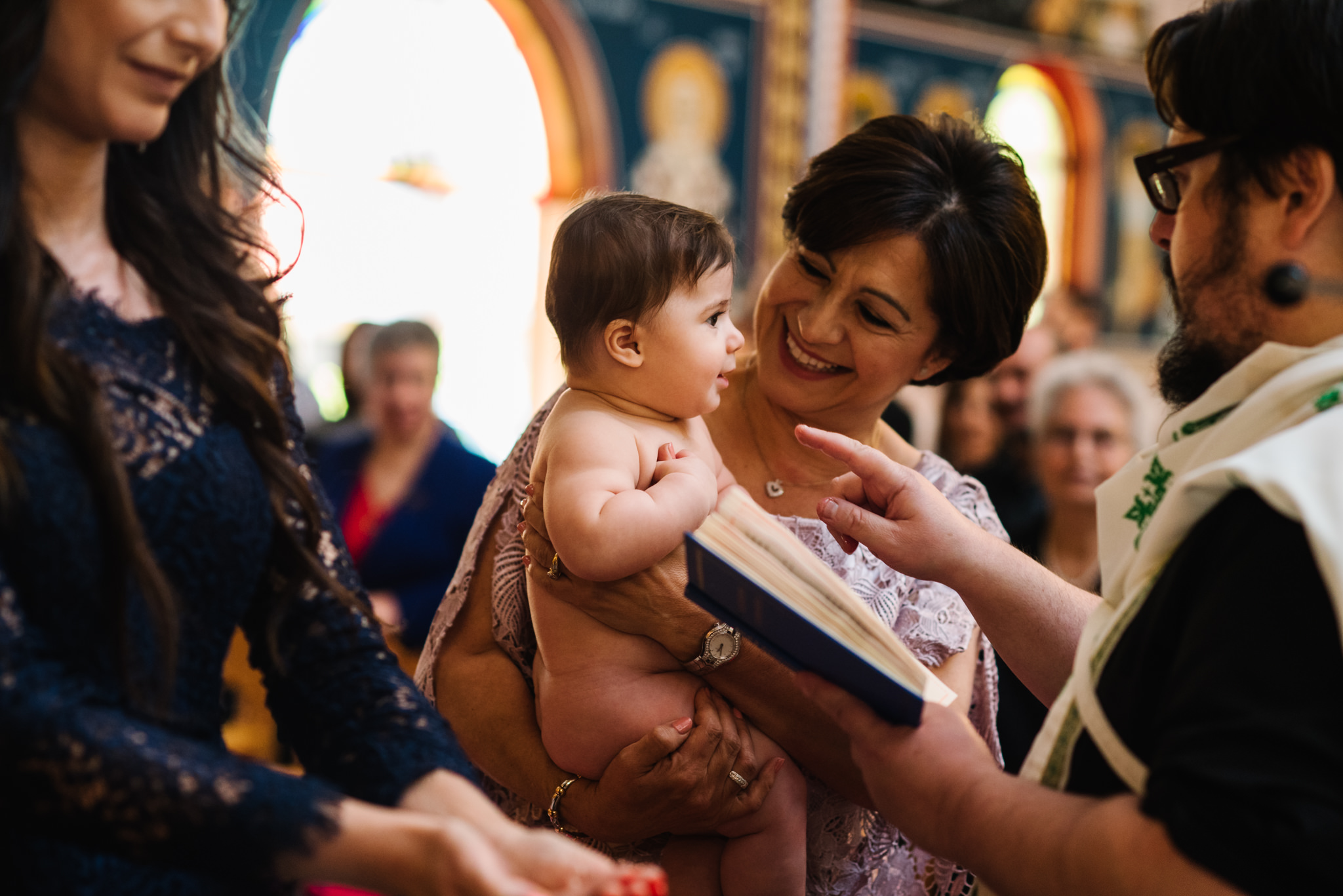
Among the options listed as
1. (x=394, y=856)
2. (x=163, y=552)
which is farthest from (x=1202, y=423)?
(x=163, y=552)

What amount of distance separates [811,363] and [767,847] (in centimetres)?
87

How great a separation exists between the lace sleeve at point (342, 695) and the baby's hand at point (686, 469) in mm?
534

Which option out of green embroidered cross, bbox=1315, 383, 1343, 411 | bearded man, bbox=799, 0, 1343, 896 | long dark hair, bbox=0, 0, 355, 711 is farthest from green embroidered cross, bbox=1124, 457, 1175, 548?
long dark hair, bbox=0, 0, 355, 711

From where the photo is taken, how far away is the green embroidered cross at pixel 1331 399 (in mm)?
1278

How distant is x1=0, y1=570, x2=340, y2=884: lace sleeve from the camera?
1079 mm

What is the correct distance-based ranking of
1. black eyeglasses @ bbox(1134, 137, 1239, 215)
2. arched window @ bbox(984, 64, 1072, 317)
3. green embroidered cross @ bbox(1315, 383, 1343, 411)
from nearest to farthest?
green embroidered cross @ bbox(1315, 383, 1343, 411) → black eyeglasses @ bbox(1134, 137, 1239, 215) → arched window @ bbox(984, 64, 1072, 317)

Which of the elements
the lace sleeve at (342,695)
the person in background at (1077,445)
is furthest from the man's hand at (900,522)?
the person in background at (1077,445)

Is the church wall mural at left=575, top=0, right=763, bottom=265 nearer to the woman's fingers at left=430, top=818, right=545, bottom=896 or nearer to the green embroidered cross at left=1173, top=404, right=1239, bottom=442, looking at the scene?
the green embroidered cross at left=1173, top=404, right=1239, bottom=442

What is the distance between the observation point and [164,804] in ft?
3.61

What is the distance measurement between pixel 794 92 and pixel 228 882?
9.15m

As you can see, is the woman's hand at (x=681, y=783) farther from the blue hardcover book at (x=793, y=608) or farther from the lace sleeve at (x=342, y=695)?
the lace sleeve at (x=342, y=695)

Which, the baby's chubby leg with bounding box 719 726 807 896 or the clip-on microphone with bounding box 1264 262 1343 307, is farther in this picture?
the baby's chubby leg with bounding box 719 726 807 896

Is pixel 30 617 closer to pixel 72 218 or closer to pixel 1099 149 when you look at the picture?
pixel 72 218

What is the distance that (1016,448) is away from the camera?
194 inches
